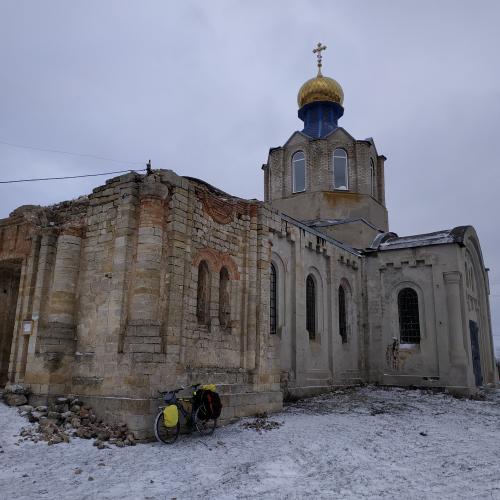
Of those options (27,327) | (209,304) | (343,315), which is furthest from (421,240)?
(27,327)

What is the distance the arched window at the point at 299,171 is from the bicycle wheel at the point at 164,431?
16.3 m

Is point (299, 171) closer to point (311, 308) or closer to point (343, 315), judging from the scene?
point (343, 315)

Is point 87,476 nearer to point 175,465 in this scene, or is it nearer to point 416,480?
point 175,465

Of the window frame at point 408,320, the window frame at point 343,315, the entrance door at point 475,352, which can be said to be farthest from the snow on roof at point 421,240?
the entrance door at point 475,352

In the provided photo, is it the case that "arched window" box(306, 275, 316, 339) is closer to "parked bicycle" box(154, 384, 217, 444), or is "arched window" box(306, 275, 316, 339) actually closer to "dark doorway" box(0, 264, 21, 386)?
"parked bicycle" box(154, 384, 217, 444)

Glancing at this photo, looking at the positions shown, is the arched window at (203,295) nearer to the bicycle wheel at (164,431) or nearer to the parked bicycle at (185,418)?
the parked bicycle at (185,418)

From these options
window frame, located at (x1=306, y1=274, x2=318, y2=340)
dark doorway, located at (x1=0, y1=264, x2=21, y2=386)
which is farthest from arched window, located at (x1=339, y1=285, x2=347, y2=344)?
dark doorway, located at (x1=0, y1=264, x2=21, y2=386)

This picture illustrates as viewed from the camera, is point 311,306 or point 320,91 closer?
point 311,306

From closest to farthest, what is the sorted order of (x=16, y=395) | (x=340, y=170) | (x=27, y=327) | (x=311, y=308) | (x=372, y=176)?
(x=16, y=395), (x=27, y=327), (x=311, y=308), (x=340, y=170), (x=372, y=176)

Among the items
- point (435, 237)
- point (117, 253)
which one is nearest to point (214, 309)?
point (117, 253)

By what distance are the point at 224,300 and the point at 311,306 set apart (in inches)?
237

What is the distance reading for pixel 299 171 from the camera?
81.0ft

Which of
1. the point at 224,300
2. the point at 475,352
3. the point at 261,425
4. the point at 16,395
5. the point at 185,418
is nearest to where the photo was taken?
the point at 185,418

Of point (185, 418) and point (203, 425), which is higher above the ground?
point (185, 418)
